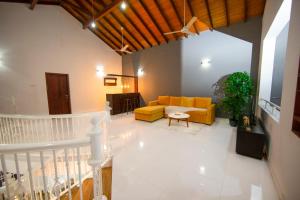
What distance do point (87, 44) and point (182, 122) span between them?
602 cm

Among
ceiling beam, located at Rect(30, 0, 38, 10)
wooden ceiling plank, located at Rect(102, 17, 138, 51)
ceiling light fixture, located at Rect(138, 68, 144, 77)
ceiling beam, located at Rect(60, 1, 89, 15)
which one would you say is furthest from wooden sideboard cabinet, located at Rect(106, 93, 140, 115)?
ceiling beam, located at Rect(30, 0, 38, 10)

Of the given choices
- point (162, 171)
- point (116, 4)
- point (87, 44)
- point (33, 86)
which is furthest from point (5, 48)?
point (162, 171)

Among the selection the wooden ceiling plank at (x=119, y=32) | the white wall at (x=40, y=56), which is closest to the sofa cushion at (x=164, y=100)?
the wooden ceiling plank at (x=119, y=32)

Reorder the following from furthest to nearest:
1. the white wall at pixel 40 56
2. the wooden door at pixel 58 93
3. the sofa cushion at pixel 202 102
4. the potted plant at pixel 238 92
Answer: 1. the wooden door at pixel 58 93
2. the sofa cushion at pixel 202 102
3. the white wall at pixel 40 56
4. the potted plant at pixel 238 92

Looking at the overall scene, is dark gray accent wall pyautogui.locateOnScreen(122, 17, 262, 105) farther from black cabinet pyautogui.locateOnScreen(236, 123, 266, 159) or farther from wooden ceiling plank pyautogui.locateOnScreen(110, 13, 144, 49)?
black cabinet pyautogui.locateOnScreen(236, 123, 266, 159)

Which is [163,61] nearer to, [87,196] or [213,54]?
[213,54]

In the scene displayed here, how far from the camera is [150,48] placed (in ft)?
24.7

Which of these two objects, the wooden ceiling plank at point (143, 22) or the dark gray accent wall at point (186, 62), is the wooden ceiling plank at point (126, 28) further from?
the wooden ceiling plank at point (143, 22)

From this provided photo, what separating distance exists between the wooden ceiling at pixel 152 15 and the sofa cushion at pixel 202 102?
9.13 feet

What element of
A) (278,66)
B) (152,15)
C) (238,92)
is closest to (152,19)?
(152,15)

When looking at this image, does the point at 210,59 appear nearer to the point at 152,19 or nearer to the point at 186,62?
the point at 186,62

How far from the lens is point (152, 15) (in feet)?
17.7

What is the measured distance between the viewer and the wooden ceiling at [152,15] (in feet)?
15.0

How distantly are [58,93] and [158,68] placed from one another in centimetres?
485
